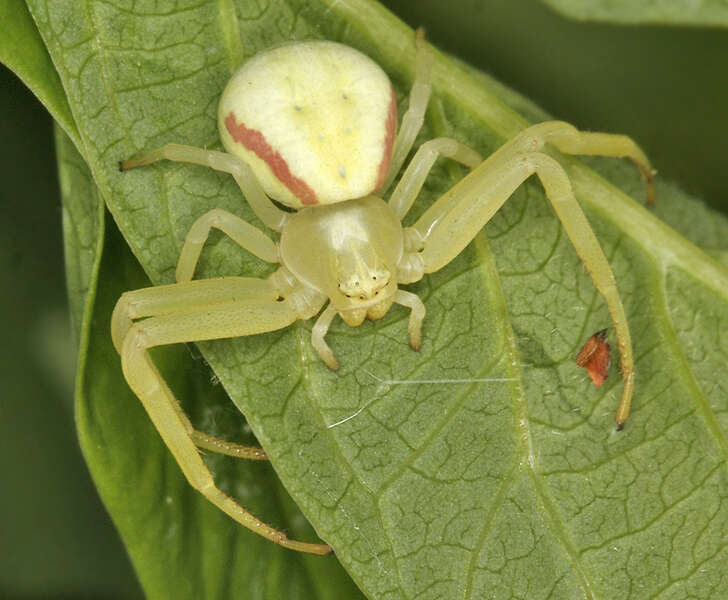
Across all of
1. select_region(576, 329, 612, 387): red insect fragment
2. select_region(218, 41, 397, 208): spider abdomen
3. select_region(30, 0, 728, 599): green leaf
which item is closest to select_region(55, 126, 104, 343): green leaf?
select_region(30, 0, 728, 599): green leaf

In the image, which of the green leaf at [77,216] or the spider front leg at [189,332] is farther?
the green leaf at [77,216]

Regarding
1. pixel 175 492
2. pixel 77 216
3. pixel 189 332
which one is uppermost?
pixel 77 216

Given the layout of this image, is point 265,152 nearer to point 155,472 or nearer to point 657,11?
point 155,472

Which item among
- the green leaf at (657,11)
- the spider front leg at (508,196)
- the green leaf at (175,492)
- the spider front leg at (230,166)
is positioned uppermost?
the green leaf at (657,11)

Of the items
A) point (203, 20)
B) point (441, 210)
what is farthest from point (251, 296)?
point (203, 20)

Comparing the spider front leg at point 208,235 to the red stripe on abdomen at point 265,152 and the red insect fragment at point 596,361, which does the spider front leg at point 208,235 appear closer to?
Result: the red stripe on abdomen at point 265,152

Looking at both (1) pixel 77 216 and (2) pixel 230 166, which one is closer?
(2) pixel 230 166

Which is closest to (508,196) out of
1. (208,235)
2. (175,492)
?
(208,235)

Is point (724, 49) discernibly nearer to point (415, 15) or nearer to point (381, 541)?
point (415, 15)

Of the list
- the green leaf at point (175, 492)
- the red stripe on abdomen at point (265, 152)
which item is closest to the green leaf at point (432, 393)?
the green leaf at point (175, 492)
